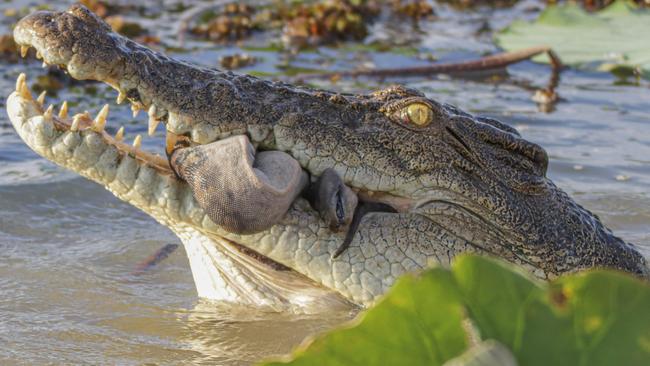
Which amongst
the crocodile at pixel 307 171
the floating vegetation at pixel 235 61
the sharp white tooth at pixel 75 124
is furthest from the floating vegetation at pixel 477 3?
the sharp white tooth at pixel 75 124

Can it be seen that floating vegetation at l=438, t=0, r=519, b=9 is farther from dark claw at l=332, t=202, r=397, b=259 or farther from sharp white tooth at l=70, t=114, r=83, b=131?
sharp white tooth at l=70, t=114, r=83, b=131

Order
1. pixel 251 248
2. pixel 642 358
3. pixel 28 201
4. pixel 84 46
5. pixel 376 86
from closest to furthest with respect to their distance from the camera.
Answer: pixel 642 358 → pixel 84 46 → pixel 251 248 → pixel 28 201 → pixel 376 86

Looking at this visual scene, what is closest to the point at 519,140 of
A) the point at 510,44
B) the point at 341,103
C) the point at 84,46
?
the point at 341,103

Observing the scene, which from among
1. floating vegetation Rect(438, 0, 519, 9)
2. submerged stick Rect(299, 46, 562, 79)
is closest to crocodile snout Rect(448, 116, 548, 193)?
submerged stick Rect(299, 46, 562, 79)

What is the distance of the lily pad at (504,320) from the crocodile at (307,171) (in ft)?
4.17

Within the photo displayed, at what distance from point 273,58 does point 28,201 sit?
395cm

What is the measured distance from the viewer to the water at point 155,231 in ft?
13.3

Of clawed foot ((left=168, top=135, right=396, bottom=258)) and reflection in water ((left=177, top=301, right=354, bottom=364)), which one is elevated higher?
clawed foot ((left=168, top=135, right=396, bottom=258))

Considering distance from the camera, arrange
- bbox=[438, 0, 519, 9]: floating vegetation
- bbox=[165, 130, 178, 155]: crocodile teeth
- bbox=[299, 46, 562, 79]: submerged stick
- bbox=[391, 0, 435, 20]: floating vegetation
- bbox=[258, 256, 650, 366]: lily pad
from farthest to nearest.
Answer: bbox=[438, 0, 519, 9]: floating vegetation, bbox=[391, 0, 435, 20]: floating vegetation, bbox=[299, 46, 562, 79]: submerged stick, bbox=[165, 130, 178, 155]: crocodile teeth, bbox=[258, 256, 650, 366]: lily pad

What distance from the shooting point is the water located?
13.3ft

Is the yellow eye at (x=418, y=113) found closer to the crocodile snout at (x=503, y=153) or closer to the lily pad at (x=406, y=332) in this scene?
the crocodile snout at (x=503, y=153)

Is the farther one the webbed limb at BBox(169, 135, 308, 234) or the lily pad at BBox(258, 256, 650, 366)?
the webbed limb at BBox(169, 135, 308, 234)

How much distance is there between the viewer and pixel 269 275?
397 cm

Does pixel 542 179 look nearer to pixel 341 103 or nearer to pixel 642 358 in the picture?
pixel 341 103
